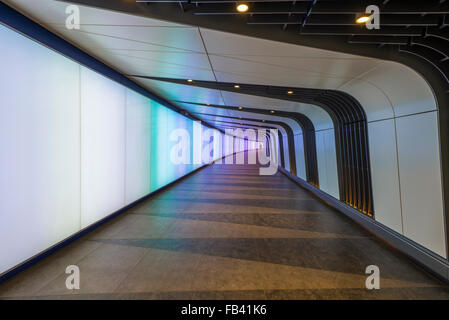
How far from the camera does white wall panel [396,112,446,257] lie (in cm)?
346

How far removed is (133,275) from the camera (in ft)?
11.0

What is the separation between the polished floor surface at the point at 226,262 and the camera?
298 cm

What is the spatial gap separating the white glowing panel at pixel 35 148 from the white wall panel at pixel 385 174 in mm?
6000

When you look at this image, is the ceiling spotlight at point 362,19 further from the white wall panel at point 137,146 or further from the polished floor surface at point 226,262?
the white wall panel at point 137,146

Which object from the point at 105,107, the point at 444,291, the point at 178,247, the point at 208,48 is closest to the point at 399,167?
the point at 444,291

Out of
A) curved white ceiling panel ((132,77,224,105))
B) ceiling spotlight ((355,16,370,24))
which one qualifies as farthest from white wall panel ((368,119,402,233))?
curved white ceiling panel ((132,77,224,105))

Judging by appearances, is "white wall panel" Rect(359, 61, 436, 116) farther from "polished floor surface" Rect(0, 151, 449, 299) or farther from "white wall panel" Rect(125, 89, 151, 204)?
"white wall panel" Rect(125, 89, 151, 204)

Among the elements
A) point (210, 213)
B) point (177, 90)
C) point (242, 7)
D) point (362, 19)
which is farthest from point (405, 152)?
point (177, 90)

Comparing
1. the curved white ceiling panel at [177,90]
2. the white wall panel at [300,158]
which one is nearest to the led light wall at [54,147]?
the curved white ceiling panel at [177,90]

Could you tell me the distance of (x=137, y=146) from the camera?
7277 millimetres

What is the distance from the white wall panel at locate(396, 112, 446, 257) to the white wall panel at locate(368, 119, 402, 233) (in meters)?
0.19

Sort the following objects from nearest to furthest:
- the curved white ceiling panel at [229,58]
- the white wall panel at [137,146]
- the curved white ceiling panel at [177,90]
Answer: the curved white ceiling panel at [229,58] → the white wall panel at [137,146] → the curved white ceiling panel at [177,90]
